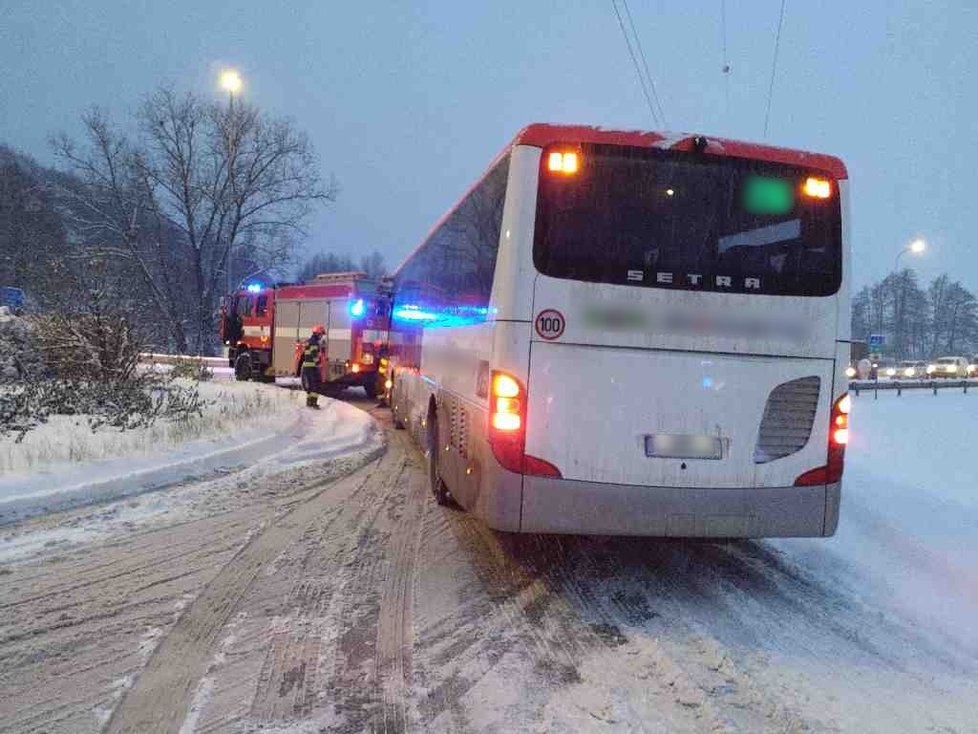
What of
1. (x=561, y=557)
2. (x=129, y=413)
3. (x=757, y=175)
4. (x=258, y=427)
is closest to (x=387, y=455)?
(x=258, y=427)

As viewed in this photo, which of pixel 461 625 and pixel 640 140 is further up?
pixel 640 140

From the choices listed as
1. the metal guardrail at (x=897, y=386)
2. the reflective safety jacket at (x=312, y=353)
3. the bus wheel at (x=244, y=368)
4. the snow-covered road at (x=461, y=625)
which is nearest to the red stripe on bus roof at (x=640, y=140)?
the snow-covered road at (x=461, y=625)

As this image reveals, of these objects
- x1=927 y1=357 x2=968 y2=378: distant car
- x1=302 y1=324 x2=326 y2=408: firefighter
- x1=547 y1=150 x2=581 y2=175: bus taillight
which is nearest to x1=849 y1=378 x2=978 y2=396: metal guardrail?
x1=927 y1=357 x2=968 y2=378: distant car

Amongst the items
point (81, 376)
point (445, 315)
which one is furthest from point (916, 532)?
point (81, 376)

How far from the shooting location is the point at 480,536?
23.2 feet

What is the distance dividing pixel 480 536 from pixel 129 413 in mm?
7011

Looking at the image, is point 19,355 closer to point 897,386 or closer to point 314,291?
point 314,291

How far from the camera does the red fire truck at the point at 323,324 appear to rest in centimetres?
2053

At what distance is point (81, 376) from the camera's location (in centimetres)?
1291

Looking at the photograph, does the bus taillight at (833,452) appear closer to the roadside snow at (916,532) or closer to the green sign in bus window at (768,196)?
the roadside snow at (916,532)

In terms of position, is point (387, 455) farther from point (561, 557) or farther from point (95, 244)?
point (95, 244)

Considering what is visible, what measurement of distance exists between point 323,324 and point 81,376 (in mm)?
9219

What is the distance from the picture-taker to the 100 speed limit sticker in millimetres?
5098

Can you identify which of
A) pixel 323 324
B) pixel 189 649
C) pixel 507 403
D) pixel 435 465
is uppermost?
pixel 323 324
